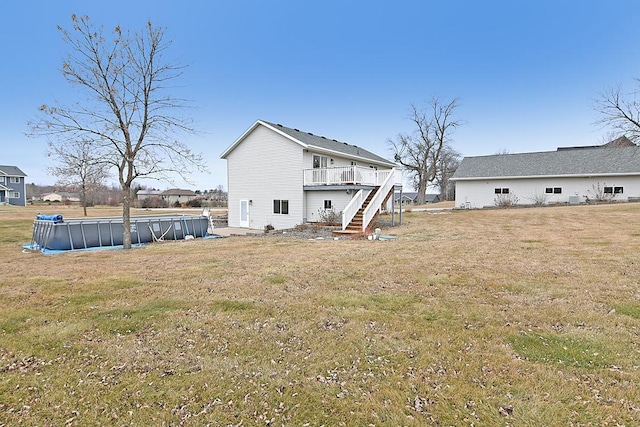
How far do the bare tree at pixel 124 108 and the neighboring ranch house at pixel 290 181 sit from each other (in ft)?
26.4

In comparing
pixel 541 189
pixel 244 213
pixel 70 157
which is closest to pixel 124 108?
pixel 70 157

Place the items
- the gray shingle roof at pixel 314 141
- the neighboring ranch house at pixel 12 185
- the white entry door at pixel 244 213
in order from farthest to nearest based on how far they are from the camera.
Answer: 1. the neighboring ranch house at pixel 12 185
2. the white entry door at pixel 244 213
3. the gray shingle roof at pixel 314 141

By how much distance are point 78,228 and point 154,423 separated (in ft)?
47.5

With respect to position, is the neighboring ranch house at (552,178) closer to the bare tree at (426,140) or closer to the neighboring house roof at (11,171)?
the bare tree at (426,140)

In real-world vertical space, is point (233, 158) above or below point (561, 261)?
above

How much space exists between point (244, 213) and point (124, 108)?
11926 mm

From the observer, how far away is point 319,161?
2231 cm

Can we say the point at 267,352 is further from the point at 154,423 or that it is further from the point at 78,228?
the point at 78,228

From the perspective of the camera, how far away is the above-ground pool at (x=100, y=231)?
44.2ft

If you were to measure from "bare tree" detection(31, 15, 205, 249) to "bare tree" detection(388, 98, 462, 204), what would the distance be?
111ft

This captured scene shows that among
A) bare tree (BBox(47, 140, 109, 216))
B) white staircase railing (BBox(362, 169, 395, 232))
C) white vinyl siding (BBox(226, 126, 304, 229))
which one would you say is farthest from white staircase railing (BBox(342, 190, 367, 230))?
bare tree (BBox(47, 140, 109, 216))

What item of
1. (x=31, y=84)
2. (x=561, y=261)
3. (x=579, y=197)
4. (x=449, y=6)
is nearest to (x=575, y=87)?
(x=579, y=197)

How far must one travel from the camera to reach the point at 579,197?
2694 cm

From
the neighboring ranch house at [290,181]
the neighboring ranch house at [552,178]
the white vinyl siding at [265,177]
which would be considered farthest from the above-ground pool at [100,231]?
the neighboring ranch house at [552,178]
